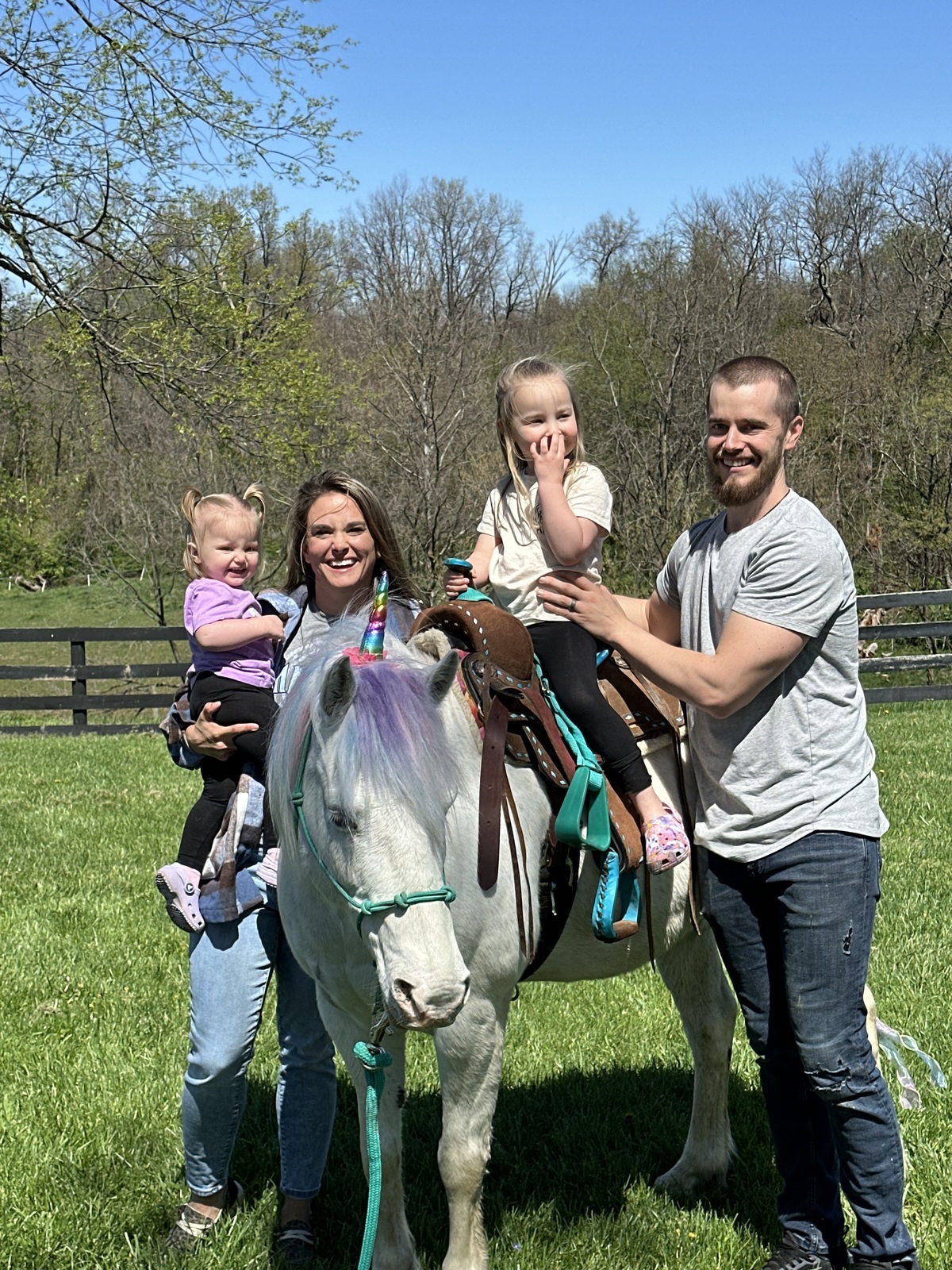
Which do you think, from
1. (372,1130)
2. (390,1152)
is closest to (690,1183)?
(390,1152)

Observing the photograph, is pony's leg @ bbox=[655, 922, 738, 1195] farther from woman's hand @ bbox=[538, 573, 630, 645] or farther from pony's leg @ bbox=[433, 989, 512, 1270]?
woman's hand @ bbox=[538, 573, 630, 645]

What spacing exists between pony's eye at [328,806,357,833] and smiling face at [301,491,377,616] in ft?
3.35

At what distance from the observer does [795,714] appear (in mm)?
2820

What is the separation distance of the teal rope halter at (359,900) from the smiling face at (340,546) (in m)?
0.80

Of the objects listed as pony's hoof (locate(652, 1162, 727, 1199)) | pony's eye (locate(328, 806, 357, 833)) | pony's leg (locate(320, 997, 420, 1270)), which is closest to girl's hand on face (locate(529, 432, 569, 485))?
pony's eye (locate(328, 806, 357, 833))

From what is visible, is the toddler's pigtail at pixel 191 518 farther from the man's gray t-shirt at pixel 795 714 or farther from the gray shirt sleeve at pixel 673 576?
the man's gray t-shirt at pixel 795 714

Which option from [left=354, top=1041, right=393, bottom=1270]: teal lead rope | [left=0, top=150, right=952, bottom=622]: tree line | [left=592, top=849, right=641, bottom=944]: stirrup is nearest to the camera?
[left=354, top=1041, right=393, bottom=1270]: teal lead rope

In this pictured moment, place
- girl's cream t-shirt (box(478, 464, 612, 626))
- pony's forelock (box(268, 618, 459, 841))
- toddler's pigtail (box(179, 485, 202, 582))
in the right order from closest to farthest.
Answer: pony's forelock (box(268, 618, 459, 841)) → girl's cream t-shirt (box(478, 464, 612, 626)) → toddler's pigtail (box(179, 485, 202, 582))

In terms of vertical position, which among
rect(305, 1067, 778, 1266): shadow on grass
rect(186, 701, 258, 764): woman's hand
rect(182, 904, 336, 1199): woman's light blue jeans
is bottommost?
rect(305, 1067, 778, 1266): shadow on grass

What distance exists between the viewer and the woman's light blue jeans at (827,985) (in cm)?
277

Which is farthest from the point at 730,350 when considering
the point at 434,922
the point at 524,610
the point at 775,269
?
the point at 434,922

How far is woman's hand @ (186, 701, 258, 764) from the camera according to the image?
321 centimetres

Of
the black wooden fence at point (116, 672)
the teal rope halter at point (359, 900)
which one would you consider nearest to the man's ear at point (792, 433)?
the teal rope halter at point (359, 900)

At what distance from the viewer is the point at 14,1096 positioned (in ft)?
14.1
